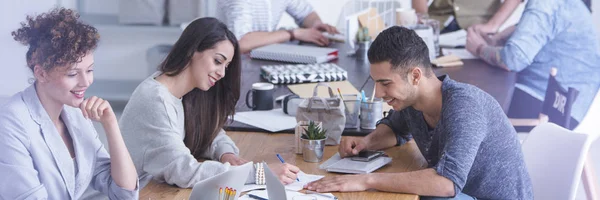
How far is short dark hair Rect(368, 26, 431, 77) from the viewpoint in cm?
221

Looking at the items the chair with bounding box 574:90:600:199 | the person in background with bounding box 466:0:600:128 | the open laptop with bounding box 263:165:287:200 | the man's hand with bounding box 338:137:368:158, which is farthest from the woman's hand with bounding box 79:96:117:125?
the person in background with bounding box 466:0:600:128

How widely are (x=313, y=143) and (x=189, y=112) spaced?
1.37 feet

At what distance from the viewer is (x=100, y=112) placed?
1851 millimetres

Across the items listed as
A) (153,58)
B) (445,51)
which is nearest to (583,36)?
(445,51)

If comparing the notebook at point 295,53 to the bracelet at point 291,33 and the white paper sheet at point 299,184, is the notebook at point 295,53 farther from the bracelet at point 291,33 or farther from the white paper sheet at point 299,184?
the white paper sheet at point 299,184

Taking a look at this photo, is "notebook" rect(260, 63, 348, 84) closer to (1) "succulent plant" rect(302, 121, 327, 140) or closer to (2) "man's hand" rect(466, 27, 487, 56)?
(2) "man's hand" rect(466, 27, 487, 56)

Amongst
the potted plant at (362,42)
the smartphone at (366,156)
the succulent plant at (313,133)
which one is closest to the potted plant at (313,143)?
the succulent plant at (313,133)

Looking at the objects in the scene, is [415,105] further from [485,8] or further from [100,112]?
[485,8]

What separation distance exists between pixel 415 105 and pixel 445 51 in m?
2.00

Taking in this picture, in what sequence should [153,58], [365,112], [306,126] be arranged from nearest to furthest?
[306,126] → [365,112] → [153,58]

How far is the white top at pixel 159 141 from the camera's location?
2123 mm

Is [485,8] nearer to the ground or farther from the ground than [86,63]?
nearer to the ground

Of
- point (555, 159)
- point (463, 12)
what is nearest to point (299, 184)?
point (555, 159)

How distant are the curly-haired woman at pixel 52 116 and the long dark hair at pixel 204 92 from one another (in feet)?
1.57
